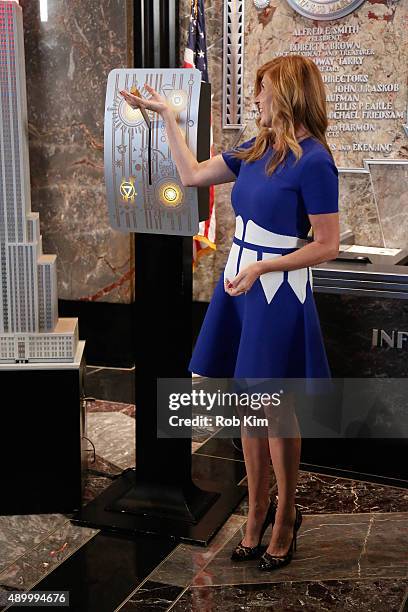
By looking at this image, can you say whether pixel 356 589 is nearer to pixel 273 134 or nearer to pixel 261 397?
pixel 261 397

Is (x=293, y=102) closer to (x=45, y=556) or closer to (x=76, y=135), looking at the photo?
(x=45, y=556)

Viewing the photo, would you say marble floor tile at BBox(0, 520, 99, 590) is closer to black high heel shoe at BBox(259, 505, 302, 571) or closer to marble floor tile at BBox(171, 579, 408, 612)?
marble floor tile at BBox(171, 579, 408, 612)

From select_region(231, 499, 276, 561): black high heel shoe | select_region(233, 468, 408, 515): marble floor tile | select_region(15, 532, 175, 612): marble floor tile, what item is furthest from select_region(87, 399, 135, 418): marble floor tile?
select_region(231, 499, 276, 561): black high heel shoe

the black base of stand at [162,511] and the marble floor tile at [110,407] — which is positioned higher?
the marble floor tile at [110,407]

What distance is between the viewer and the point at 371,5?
4.47 metres

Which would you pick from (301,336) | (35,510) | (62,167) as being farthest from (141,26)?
(62,167)

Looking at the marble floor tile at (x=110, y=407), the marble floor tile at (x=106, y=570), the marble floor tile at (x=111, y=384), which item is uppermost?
the marble floor tile at (x=111, y=384)

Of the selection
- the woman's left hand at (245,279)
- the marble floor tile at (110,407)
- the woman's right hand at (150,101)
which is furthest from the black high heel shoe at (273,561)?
the marble floor tile at (110,407)

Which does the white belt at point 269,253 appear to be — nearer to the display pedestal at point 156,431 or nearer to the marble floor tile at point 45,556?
the display pedestal at point 156,431

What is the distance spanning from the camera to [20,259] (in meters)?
3.21

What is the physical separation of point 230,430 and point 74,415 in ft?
4.11

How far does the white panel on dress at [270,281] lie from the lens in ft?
9.04

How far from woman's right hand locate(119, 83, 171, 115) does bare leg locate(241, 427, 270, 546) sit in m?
1.10

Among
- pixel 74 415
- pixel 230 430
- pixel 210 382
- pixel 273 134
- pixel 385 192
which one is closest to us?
pixel 273 134
